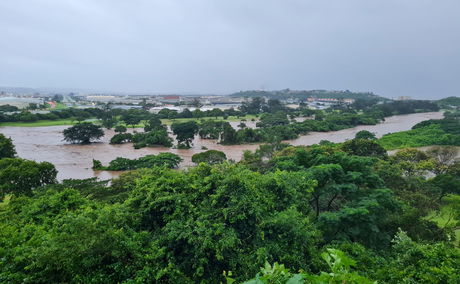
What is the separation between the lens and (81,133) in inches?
1098

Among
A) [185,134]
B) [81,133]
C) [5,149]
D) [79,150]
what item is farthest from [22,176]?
[81,133]

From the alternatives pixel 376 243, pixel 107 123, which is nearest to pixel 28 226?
pixel 376 243

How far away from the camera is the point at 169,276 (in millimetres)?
4328

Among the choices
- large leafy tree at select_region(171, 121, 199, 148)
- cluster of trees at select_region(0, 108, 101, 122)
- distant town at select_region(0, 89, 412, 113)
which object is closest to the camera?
large leafy tree at select_region(171, 121, 199, 148)

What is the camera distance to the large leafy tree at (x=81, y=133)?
90.7 ft

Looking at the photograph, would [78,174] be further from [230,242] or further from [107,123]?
[107,123]

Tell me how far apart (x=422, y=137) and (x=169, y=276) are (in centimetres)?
3479

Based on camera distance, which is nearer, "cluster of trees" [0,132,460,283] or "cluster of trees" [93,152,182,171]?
"cluster of trees" [0,132,460,283]

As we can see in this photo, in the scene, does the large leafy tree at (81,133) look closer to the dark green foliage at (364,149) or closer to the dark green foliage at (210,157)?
the dark green foliage at (210,157)

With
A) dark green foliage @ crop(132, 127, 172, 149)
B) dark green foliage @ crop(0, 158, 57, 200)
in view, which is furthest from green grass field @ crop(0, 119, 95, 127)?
dark green foliage @ crop(0, 158, 57, 200)

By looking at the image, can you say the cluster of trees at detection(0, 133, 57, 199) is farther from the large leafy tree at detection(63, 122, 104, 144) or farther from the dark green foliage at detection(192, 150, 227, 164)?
the large leafy tree at detection(63, 122, 104, 144)

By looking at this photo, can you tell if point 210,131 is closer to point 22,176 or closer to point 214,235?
point 22,176

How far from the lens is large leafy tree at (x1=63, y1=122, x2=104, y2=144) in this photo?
27.6 m

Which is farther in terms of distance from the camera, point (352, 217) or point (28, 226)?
point (352, 217)
